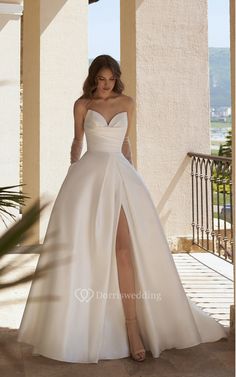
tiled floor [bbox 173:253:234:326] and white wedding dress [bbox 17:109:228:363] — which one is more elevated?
white wedding dress [bbox 17:109:228:363]

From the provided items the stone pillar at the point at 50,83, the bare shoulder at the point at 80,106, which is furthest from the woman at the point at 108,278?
the stone pillar at the point at 50,83

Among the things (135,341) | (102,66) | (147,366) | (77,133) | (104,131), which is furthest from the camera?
(77,133)

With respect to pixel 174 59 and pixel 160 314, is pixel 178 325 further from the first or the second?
pixel 174 59

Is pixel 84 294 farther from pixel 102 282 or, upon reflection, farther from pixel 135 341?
pixel 135 341

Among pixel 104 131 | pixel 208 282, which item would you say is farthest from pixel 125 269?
pixel 208 282

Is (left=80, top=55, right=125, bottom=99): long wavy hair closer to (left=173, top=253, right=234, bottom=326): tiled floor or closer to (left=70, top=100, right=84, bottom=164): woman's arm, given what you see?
(left=70, top=100, right=84, bottom=164): woman's arm

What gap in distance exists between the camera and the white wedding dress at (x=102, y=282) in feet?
10.5

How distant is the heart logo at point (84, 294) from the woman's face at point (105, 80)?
3.77ft

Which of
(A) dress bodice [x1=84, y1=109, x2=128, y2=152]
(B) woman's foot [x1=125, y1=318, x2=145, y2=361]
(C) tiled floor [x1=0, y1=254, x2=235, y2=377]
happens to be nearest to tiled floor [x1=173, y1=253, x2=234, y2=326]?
(C) tiled floor [x1=0, y1=254, x2=235, y2=377]

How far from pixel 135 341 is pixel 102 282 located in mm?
354

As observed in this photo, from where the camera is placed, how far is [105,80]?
3.50 m

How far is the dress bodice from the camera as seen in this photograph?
357cm

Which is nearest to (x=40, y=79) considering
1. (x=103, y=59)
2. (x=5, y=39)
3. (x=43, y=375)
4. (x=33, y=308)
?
(x=5, y=39)

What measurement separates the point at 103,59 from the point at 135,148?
10.1 feet
